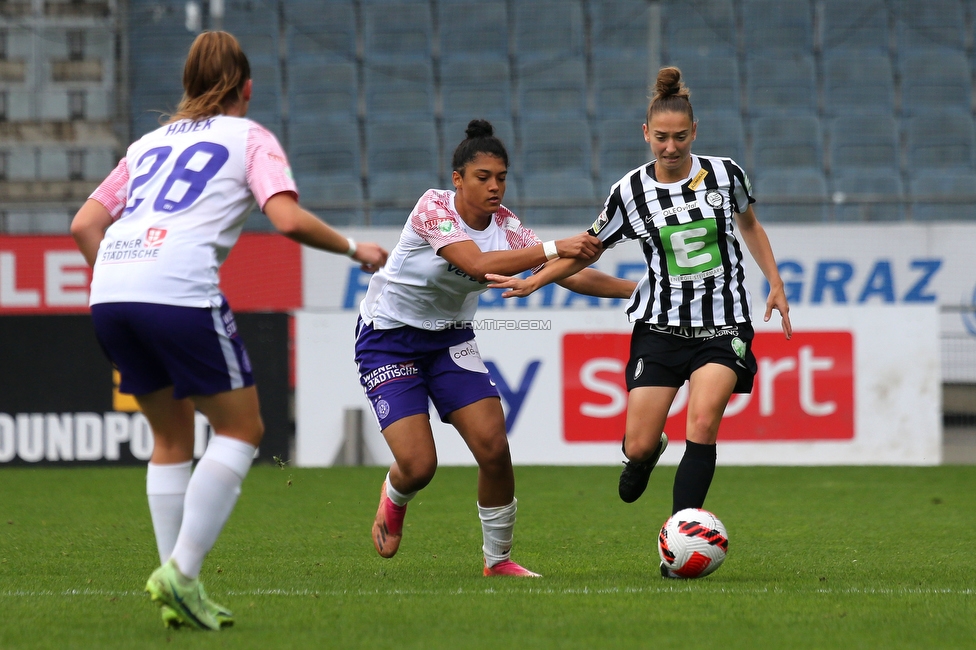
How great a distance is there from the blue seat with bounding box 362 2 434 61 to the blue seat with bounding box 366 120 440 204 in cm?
122

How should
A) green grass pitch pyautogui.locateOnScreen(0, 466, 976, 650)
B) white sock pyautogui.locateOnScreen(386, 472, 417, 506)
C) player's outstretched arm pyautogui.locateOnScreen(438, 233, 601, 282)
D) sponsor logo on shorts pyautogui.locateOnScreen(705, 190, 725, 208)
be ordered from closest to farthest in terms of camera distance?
1. green grass pitch pyautogui.locateOnScreen(0, 466, 976, 650)
2. player's outstretched arm pyautogui.locateOnScreen(438, 233, 601, 282)
3. sponsor logo on shorts pyautogui.locateOnScreen(705, 190, 725, 208)
4. white sock pyautogui.locateOnScreen(386, 472, 417, 506)

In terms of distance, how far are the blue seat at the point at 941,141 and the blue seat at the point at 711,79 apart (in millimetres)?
2463

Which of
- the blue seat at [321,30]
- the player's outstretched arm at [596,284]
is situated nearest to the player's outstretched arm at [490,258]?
the player's outstretched arm at [596,284]

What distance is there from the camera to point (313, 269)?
13078mm

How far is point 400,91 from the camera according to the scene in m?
16.9

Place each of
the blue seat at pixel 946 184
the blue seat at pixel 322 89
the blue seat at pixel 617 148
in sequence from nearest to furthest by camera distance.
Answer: the blue seat at pixel 946 184, the blue seat at pixel 617 148, the blue seat at pixel 322 89

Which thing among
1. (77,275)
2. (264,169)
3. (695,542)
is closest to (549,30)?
(77,275)

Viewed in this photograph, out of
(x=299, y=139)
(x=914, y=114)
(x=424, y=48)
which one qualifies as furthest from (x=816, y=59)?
(x=299, y=139)

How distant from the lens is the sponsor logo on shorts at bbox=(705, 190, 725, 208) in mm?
5223

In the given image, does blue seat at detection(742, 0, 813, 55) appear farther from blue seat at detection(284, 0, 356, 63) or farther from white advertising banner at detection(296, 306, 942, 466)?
white advertising banner at detection(296, 306, 942, 466)

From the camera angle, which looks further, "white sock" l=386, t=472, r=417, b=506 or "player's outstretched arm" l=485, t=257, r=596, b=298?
"white sock" l=386, t=472, r=417, b=506

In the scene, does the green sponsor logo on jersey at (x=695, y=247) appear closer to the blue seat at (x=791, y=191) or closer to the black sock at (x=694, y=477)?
the black sock at (x=694, y=477)

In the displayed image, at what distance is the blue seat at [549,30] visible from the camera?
17094 millimetres

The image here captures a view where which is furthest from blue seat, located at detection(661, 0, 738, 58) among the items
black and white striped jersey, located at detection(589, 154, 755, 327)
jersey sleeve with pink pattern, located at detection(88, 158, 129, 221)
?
jersey sleeve with pink pattern, located at detection(88, 158, 129, 221)
